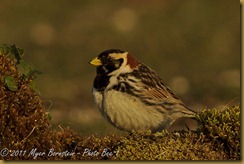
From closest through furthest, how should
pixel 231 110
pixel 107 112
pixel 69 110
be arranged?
pixel 231 110 < pixel 107 112 < pixel 69 110

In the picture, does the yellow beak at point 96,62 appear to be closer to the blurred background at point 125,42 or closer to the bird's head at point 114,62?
the bird's head at point 114,62

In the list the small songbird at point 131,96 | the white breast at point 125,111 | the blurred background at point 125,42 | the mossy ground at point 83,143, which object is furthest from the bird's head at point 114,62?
the blurred background at point 125,42

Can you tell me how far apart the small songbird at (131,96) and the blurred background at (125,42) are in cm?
419

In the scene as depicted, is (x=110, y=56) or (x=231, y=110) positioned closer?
(x=231, y=110)

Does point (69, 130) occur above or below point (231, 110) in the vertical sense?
below

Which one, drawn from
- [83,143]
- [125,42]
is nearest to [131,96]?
[83,143]

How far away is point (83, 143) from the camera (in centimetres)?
951

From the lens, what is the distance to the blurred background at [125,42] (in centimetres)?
1681

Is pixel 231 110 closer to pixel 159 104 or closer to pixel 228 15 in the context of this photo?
pixel 159 104

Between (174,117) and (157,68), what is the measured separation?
7.96 m

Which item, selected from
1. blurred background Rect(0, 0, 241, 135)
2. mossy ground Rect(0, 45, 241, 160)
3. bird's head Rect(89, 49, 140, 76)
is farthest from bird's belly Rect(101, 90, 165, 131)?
blurred background Rect(0, 0, 241, 135)

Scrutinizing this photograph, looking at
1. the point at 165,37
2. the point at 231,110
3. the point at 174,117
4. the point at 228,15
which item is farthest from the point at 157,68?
the point at 231,110

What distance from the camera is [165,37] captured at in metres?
21.2

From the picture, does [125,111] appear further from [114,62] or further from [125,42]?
[125,42]
